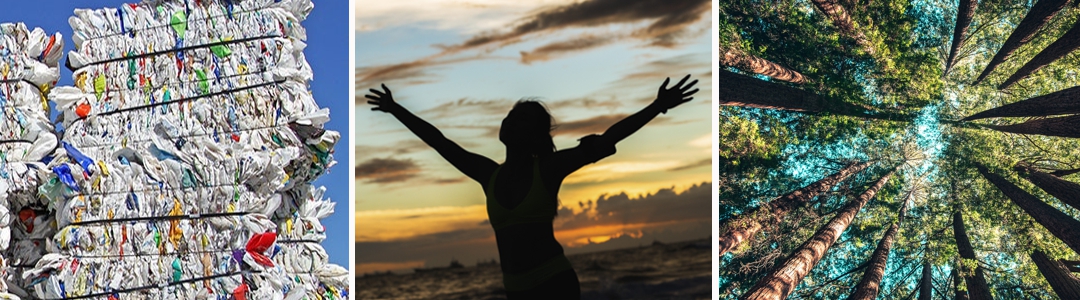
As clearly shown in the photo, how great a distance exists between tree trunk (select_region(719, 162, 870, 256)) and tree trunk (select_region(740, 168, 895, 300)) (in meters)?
0.23

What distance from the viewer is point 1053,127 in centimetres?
922

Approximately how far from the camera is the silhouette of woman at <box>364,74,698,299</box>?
22.4ft

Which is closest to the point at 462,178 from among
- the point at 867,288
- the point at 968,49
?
the point at 867,288

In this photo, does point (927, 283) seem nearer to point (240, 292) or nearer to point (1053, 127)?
point (1053, 127)

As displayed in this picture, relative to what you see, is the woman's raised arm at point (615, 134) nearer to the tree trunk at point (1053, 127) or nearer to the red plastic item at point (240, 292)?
the red plastic item at point (240, 292)

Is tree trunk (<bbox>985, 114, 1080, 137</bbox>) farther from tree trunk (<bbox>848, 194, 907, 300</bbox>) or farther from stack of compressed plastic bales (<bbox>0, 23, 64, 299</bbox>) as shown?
stack of compressed plastic bales (<bbox>0, 23, 64, 299</bbox>)

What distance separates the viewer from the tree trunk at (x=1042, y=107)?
Result: 29.8 feet

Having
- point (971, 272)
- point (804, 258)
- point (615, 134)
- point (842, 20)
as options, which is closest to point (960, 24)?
point (842, 20)

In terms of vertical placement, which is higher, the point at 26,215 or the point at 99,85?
the point at 99,85

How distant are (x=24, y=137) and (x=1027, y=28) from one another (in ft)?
23.7

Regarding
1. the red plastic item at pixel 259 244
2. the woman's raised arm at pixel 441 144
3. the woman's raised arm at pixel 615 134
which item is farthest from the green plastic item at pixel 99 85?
the woman's raised arm at pixel 615 134

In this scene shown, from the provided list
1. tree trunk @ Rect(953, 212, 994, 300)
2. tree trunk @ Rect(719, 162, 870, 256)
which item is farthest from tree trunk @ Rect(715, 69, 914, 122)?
tree trunk @ Rect(953, 212, 994, 300)

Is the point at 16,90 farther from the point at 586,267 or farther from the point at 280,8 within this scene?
the point at 586,267

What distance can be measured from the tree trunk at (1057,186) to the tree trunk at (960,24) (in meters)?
1.06
